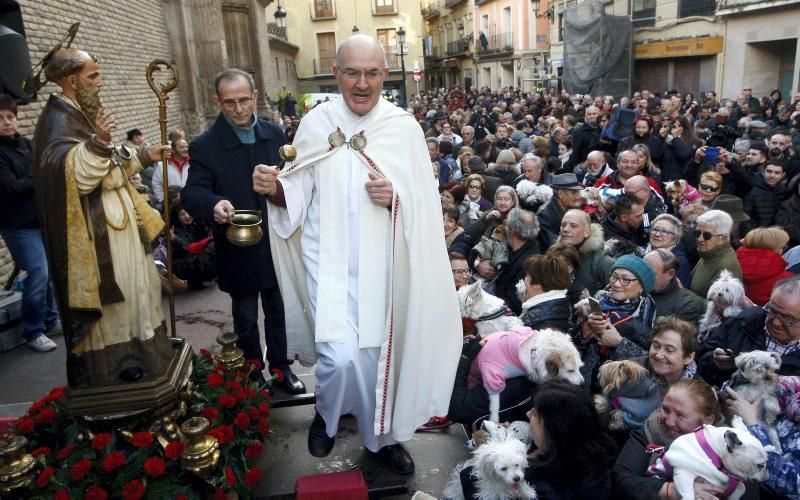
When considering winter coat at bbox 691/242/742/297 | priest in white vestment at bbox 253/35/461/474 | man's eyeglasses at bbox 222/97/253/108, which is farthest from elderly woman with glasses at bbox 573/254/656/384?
man's eyeglasses at bbox 222/97/253/108

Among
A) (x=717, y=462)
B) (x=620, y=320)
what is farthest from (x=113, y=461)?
(x=620, y=320)

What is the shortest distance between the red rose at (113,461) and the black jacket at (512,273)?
3.09m

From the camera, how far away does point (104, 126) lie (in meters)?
2.53

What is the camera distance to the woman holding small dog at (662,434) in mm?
2424

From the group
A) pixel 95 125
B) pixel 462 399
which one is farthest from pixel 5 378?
pixel 462 399

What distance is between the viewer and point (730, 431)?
83.7 inches

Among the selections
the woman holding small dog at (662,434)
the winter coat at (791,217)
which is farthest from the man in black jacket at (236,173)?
the winter coat at (791,217)

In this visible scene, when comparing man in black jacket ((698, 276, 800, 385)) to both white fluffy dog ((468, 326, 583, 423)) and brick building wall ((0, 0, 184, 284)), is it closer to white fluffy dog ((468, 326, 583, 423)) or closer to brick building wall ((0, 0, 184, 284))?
white fluffy dog ((468, 326, 583, 423))

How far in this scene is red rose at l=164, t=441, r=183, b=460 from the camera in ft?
8.21

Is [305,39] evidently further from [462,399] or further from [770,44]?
[462,399]

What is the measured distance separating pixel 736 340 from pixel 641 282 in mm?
590

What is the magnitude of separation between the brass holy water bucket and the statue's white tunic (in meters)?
0.19

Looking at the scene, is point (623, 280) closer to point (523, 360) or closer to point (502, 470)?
point (523, 360)

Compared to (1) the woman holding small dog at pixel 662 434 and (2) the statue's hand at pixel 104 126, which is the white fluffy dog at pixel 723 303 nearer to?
(1) the woman holding small dog at pixel 662 434
